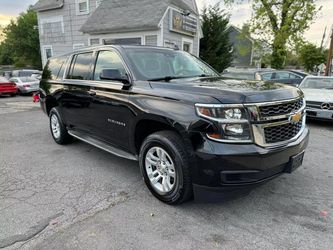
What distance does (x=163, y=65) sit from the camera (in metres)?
3.90

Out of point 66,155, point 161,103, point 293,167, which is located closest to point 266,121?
point 293,167

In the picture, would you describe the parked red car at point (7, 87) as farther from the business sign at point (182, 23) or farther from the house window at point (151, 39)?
the business sign at point (182, 23)

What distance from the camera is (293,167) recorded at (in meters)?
2.89

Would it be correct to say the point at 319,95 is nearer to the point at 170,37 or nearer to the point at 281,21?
the point at 170,37

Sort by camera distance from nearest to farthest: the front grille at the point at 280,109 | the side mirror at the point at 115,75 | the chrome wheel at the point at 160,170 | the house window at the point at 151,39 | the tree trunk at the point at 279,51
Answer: the front grille at the point at 280,109 → the chrome wheel at the point at 160,170 → the side mirror at the point at 115,75 → the house window at the point at 151,39 → the tree trunk at the point at 279,51

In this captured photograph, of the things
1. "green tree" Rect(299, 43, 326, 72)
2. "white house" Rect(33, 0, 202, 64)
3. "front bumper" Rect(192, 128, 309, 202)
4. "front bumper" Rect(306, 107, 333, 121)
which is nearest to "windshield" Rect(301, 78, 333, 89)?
"front bumper" Rect(306, 107, 333, 121)

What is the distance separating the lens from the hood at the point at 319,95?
702cm

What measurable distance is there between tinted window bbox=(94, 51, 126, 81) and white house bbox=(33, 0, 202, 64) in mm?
9079

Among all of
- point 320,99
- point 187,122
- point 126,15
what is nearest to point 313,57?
point 126,15

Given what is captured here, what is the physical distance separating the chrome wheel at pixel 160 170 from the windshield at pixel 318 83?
683cm

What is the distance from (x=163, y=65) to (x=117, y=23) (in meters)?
11.1

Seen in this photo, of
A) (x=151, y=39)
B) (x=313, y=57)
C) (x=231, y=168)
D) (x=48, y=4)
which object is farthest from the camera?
(x=313, y=57)

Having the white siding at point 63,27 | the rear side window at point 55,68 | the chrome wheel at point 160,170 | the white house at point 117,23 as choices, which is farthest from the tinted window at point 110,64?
the white siding at point 63,27

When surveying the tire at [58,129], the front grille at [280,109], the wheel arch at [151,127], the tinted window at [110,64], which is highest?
the tinted window at [110,64]
